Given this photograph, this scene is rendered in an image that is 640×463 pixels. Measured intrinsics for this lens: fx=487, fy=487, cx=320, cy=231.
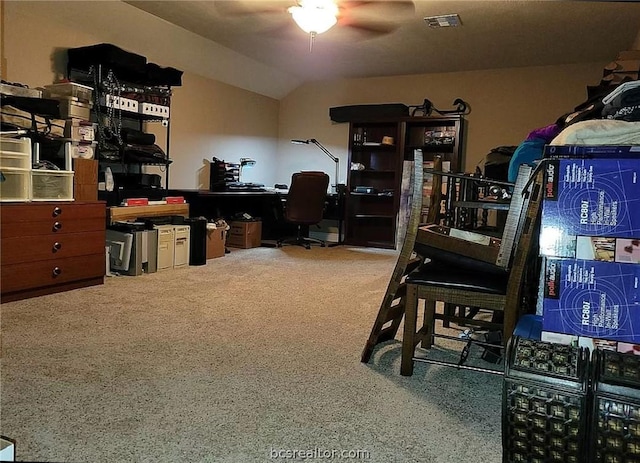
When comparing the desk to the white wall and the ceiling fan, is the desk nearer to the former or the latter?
the white wall

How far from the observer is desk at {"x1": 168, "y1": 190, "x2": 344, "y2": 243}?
5.52m

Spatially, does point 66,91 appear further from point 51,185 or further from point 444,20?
point 444,20

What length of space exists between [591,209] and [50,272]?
10.5ft

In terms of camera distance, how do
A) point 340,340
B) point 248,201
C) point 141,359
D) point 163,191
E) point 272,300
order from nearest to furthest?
point 141,359, point 340,340, point 272,300, point 163,191, point 248,201

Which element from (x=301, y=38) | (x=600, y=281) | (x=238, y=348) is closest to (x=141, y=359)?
(x=238, y=348)

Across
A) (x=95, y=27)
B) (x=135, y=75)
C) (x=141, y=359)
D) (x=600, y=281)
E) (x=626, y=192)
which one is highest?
(x=95, y=27)

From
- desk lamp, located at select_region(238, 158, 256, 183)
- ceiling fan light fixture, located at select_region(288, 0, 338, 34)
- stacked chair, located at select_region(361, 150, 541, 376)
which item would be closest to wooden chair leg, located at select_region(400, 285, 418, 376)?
stacked chair, located at select_region(361, 150, 541, 376)

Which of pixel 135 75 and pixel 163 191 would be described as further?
pixel 163 191

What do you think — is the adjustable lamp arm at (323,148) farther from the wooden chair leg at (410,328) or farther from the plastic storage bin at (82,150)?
the wooden chair leg at (410,328)

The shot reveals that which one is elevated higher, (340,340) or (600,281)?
(600,281)

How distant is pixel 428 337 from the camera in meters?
2.50

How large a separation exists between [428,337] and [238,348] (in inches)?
38.0

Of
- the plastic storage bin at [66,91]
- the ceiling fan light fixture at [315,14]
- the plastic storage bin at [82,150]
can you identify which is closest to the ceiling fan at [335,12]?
the ceiling fan light fixture at [315,14]

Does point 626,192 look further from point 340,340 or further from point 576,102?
point 576,102
